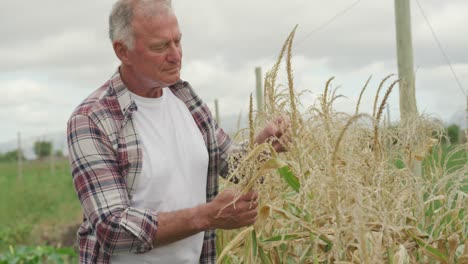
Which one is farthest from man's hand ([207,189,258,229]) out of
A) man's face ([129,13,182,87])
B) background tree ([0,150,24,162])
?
background tree ([0,150,24,162])

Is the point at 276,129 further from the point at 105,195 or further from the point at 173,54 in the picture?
the point at 105,195

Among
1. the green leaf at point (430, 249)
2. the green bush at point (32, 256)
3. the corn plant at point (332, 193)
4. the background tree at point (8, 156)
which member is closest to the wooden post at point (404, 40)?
the corn plant at point (332, 193)

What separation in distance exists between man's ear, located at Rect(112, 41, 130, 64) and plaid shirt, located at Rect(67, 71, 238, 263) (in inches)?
3.5

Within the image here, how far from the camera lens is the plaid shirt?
200 centimetres

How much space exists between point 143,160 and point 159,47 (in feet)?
1.16

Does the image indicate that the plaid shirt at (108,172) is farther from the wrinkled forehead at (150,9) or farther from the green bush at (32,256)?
the green bush at (32,256)

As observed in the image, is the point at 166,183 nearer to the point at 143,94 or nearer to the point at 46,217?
the point at 143,94

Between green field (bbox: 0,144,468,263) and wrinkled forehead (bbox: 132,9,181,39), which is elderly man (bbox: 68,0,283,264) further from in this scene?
green field (bbox: 0,144,468,263)

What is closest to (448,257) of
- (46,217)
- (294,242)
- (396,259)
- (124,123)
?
(396,259)

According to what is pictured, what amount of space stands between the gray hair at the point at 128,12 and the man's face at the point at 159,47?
0.7 inches

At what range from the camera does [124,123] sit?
2.18 m

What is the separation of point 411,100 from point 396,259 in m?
1.31

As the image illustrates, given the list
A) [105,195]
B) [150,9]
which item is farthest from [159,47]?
[105,195]

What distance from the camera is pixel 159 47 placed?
210 centimetres
